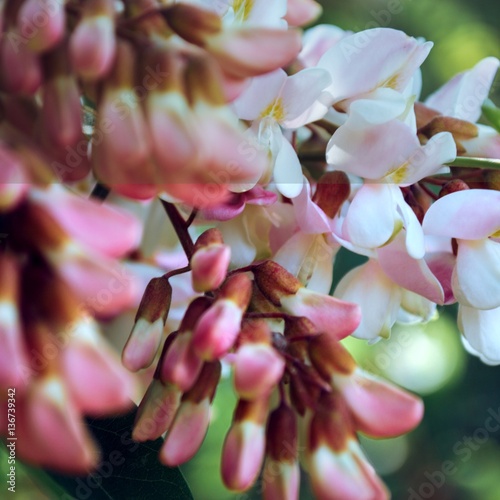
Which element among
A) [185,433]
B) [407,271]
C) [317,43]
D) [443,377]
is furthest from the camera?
[443,377]

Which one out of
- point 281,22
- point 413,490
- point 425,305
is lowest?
point 413,490

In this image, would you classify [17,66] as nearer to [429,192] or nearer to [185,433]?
[185,433]

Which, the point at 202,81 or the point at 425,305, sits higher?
the point at 202,81

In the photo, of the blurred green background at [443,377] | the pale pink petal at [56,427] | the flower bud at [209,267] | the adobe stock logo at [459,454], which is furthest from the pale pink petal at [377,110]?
the adobe stock logo at [459,454]

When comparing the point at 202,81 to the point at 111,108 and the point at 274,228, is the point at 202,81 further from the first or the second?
the point at 274,228

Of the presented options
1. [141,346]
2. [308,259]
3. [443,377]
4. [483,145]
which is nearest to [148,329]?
[141,346]

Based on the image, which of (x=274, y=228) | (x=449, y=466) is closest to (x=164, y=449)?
(x=274, y=228)
